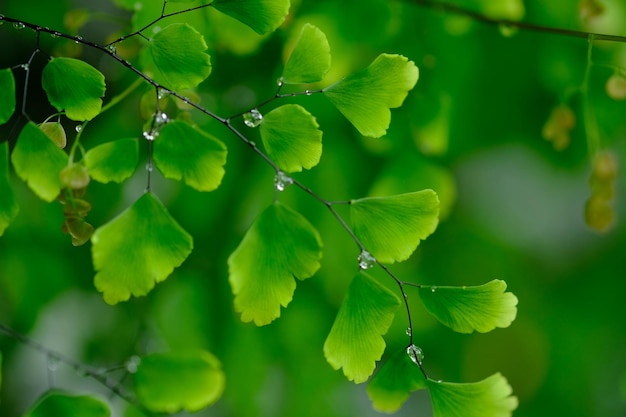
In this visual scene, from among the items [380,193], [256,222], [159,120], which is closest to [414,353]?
[256,222]

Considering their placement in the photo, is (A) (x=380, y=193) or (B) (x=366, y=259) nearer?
(B) (x=366, y=259)

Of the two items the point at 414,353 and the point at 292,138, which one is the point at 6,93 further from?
the point at 414,353

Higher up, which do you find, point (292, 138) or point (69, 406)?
point (292, 138)

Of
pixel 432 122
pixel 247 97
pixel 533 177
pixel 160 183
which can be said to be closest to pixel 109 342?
pixel 160 183

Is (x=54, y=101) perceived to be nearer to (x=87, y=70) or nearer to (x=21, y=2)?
(x=87, y=70)

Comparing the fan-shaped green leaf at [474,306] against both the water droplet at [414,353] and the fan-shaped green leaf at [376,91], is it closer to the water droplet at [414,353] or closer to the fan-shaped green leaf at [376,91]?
the water droplet at [414,353]

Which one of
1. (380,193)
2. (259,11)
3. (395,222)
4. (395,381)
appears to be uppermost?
(259,11)

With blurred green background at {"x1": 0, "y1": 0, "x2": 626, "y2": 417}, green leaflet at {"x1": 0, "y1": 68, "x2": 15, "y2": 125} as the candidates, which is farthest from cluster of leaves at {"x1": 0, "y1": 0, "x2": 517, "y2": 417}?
blurred green background at {"x1": 0, "y1": 0, "x2": 626, "y2": 417}

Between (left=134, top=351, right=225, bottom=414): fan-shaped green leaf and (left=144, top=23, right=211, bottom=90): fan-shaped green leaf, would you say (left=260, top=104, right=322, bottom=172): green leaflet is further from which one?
(left=134, top=351, right=225, bottom=414): fan-shaped green leaf
